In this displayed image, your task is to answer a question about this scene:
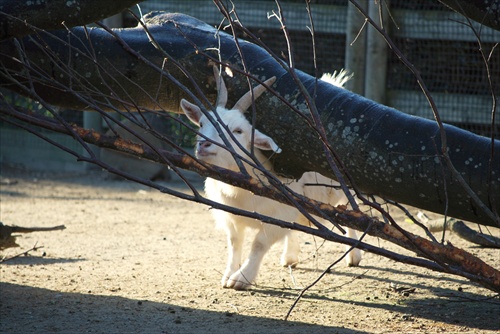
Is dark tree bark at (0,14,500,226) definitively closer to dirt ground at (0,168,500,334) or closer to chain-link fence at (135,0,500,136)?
dirt ground at (0,168,500,334)

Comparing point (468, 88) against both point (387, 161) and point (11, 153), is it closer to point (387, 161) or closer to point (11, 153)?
point (387, 161)

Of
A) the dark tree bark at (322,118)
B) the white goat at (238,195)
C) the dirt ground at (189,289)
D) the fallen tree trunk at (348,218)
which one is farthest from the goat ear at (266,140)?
the fallen tree trunk at (348,218)

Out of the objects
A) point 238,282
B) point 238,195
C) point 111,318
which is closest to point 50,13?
point 111,318

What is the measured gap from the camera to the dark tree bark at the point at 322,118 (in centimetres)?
332

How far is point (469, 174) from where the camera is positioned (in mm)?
3303

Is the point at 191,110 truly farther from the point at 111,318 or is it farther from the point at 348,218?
the point at 348,218

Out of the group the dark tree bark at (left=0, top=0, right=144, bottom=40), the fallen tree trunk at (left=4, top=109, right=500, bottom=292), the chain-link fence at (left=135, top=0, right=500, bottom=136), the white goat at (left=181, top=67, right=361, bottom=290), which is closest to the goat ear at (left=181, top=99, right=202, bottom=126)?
the white goat at (left=181, top=67, right=361, bottom=290)

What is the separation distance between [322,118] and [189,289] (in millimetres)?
1364

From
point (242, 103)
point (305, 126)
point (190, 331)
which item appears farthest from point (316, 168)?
point (190, 331)

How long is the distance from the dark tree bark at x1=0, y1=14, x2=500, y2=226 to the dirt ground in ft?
1.45

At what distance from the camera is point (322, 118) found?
3.69 metres

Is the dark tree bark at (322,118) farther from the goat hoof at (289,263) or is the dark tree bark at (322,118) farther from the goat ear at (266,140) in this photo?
the goat hoof at (289,263)

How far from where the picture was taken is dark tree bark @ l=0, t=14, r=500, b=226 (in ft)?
10.9

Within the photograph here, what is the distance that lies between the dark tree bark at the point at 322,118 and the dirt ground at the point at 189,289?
1.45 ft
